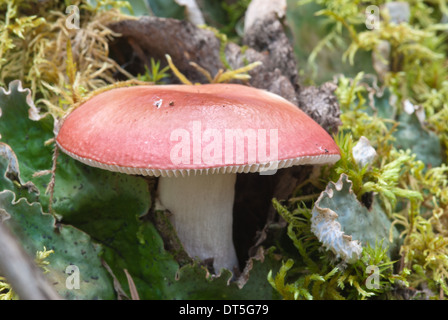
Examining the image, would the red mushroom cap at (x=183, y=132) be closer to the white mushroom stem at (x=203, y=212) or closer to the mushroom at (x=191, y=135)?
the mushroom at (x=191, y=135)

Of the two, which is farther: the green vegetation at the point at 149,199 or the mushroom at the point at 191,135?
the green vegetation at the point at 149,199

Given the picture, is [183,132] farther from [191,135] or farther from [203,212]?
[203,212]

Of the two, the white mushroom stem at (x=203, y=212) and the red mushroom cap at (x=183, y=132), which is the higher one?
the red mushroom cap at (x=183, y=132)

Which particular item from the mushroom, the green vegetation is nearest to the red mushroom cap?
the mushroom

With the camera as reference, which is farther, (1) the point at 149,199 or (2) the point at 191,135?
(1) the point at 149,199

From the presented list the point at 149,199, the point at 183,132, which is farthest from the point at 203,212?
the point at 183,132

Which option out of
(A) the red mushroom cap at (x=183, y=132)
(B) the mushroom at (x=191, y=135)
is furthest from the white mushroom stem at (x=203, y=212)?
(A) the red mushroom cap at (x=183, y=132)

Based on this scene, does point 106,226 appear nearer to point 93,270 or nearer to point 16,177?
point 93,270

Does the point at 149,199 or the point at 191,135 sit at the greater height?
the point at 191,135
